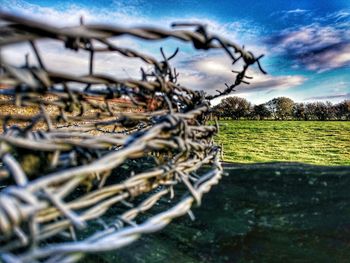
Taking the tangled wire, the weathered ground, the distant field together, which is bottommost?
the distant field

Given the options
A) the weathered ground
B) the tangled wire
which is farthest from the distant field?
the tangled wire

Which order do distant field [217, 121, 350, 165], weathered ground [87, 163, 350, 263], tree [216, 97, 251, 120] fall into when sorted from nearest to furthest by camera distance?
weathered ground [87, 163, 350, 263] < distant field [217, 121, 350, 165] < tree [216, 97, 251, 120]

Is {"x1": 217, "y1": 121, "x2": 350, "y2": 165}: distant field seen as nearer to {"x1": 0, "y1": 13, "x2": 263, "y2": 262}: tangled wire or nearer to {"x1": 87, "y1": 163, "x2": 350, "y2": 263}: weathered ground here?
{"x1": 87, "y1": 163, "x2": 350, "y2": 263}: weathered ground

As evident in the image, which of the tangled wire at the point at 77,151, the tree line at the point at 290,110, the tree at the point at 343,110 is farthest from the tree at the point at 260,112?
the tangled wire at the point at 77,151

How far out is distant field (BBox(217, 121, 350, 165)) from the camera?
11429mm

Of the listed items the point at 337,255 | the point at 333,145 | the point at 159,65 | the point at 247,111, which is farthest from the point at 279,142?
the point at 159,65

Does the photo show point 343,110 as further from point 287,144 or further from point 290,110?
point 287,144

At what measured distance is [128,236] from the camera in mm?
896

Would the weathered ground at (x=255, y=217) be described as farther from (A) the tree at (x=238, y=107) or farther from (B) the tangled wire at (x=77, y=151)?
(A) the tree at (x=238, y=107)

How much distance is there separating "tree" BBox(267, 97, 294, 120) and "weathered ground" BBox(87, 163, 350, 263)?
1014 inches

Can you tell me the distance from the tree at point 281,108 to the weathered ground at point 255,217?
25749 mm

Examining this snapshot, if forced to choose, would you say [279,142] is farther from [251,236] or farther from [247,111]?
[251,236]

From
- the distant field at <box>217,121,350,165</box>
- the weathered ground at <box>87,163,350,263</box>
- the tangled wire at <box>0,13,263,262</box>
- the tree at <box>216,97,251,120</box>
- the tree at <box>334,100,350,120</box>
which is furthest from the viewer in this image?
the tree at <box>334,100,350,120</box>

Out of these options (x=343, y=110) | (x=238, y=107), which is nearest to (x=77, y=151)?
(x=238, y=107)
